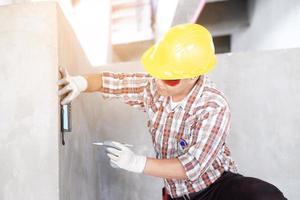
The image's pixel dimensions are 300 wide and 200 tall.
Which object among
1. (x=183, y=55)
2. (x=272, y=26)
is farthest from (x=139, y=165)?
(x=272, y=26)

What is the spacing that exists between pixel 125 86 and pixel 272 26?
3.17 m

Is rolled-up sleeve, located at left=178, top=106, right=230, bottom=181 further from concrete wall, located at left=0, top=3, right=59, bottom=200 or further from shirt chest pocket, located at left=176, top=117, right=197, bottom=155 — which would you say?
concrete wall, located at left=0, top=3, right=59, bottom=200

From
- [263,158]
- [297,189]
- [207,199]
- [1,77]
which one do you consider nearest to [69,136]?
[1,77]

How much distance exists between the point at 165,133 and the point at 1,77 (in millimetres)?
665

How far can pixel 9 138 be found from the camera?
1.33m

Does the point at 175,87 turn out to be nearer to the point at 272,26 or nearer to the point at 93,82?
Answer: the point at 93,82

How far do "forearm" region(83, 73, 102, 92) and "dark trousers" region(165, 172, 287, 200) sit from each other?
2.00 feet

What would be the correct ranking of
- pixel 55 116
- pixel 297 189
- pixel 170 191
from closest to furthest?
pixel 55 116 → pixel 170 191 → pixel 297 189

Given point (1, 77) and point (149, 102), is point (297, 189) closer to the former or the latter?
point (149, 102)

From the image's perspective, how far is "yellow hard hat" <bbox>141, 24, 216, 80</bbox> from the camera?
1.40m

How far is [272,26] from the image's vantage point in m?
4.32

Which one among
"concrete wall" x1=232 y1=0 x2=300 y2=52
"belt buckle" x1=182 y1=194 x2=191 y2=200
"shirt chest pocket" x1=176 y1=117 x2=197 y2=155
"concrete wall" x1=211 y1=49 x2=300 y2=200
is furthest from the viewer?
"concrete wall" x1=232 y1=0 x2=300 y2=52

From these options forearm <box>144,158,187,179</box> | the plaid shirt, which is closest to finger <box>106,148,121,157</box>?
forearm <box>144,158,187,179</box>

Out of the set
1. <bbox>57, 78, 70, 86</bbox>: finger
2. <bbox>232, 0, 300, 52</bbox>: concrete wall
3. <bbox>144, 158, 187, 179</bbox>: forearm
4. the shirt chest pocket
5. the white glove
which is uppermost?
<bbox>232, 0, 300, 52</bbox>: concrete wall
